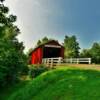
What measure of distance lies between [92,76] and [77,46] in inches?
2539

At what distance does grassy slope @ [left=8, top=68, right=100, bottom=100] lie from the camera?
14328 mm

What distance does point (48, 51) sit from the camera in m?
53.2

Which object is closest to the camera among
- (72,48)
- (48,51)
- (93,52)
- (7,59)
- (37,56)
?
(7,59)

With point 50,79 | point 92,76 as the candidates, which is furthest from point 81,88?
point 50,79

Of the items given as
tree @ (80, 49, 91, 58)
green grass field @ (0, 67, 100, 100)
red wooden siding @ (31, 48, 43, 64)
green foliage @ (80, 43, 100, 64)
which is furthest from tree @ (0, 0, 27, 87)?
tree @ (80, 49, 91, 58)

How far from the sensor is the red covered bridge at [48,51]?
50.3 m

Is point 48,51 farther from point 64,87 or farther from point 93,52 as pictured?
point 64,87

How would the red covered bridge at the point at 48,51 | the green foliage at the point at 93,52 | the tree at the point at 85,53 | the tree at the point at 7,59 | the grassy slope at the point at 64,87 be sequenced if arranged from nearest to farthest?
the grassy slope at the point at 64,87 < the tree at the point at 7,59 < the red covered bridge at the point at 48,51 < the green foliage at the point at 93,52 < the tree at the point at 85,53

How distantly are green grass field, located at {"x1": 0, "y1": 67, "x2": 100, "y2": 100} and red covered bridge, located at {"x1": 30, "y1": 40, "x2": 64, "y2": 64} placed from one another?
98.9 feet

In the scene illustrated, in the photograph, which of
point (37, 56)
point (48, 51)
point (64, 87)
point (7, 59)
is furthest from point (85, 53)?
point (64, 87)

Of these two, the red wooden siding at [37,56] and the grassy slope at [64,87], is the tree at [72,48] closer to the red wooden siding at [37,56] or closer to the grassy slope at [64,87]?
the red wooden siding at [37,56]

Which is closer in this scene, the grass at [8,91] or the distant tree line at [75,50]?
the grass at [8,91]

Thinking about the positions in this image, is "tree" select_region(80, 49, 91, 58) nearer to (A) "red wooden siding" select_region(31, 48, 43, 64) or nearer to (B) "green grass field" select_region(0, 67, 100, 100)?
(A) "red wooden siding" select_region(31, 48, 43, 64)

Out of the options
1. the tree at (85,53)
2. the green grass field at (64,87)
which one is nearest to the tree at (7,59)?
the green grass field at (64,87)
